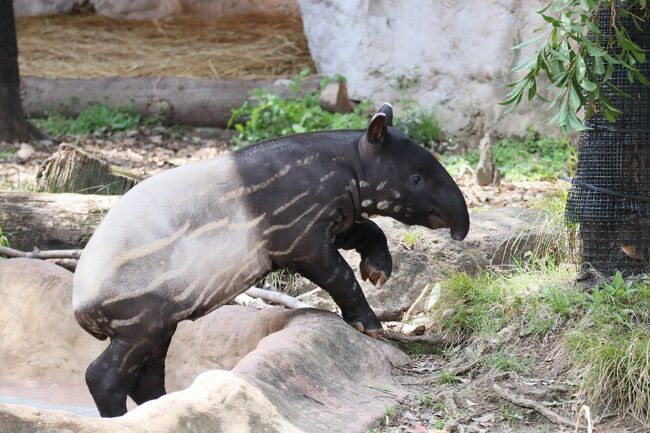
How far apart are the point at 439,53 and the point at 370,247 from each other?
6888 millimetres

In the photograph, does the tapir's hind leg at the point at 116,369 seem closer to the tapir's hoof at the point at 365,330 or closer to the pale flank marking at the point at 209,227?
the pale flank marking at the point at 209,227

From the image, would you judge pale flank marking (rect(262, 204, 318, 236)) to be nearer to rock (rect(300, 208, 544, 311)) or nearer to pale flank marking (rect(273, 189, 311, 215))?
pale flank marking (rect(273, 189, 311, 215))

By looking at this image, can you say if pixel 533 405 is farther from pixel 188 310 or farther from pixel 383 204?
pixel 188 310

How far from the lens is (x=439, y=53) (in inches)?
492

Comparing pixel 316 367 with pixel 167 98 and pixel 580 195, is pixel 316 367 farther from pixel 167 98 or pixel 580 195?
pixel 167 98

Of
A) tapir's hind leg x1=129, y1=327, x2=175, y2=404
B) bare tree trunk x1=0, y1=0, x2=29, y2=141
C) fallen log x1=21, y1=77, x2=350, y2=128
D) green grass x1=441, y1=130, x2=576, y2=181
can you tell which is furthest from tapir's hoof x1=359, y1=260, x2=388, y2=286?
fallen log x1=21, y1=77, x2=350, y2=128

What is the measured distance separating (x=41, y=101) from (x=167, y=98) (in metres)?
1.82

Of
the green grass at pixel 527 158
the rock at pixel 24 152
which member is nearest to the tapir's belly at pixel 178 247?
the green grass at pixel 527 158

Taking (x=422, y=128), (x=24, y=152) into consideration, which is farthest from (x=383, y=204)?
(x=24, y=152)

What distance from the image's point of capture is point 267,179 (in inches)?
221

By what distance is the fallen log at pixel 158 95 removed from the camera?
43.6ft

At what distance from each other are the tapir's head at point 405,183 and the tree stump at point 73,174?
332cm

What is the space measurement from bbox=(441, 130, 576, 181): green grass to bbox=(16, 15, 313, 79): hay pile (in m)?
3.69

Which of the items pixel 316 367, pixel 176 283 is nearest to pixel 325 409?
pixel 316 367
